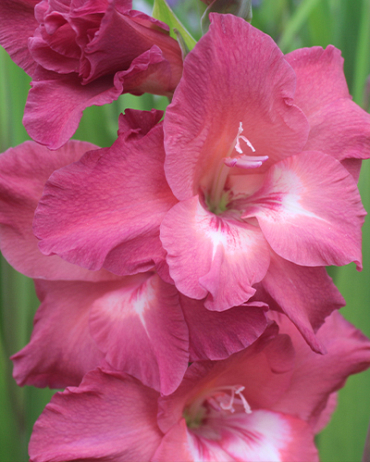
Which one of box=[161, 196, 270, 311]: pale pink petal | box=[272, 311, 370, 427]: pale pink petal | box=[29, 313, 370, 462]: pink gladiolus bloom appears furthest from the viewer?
box=[272, 311, 370, 427]: pale pink petal

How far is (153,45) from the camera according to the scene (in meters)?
0.54

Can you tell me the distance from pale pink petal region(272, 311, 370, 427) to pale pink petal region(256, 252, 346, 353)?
0.54 feet

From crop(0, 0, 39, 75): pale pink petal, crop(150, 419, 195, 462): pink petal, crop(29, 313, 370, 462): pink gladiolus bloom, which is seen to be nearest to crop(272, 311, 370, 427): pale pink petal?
crop(29, 313, 370, 462): pink gladiolus bloom

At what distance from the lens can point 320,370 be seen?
738 mm

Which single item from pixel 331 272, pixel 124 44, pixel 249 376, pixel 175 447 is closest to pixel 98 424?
pixel 175 447

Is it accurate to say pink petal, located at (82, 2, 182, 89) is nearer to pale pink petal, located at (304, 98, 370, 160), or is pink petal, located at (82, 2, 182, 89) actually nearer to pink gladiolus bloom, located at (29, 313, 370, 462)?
pale pink petal, located at (304, 98, 370, 160)

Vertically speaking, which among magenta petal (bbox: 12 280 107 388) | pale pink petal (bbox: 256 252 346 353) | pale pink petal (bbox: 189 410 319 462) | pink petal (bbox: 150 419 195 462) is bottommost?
pale pink petal (bbox: 189 410 319 462)

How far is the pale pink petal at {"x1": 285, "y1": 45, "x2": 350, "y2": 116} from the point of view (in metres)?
0.61

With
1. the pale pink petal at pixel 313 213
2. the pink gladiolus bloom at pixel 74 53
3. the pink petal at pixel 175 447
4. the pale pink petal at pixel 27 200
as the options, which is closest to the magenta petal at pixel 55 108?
the pink gladiolus bloom at pixel 74 53

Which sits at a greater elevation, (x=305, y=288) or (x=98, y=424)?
(x=305, y=288)

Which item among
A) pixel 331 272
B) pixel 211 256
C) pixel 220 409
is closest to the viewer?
pixel 211 256

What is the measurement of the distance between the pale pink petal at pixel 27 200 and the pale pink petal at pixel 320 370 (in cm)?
31

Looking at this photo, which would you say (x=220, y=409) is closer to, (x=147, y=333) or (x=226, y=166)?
(x=147, y=333)

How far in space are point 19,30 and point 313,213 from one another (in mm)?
376
